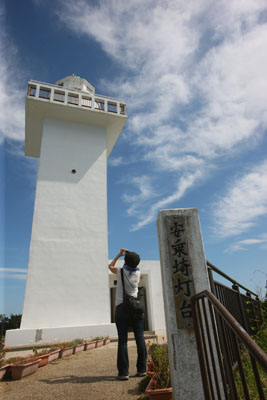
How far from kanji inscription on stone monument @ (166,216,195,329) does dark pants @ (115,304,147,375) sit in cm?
104

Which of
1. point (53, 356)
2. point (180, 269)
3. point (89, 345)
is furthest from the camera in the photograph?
point (89, 345)

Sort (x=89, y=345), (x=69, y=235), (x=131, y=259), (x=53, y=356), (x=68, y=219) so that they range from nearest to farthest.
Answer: (x=131, y=259) → (x=53, y=356) → (x=89, y=345) → (x=69, y=235) → (x=68, y=219)

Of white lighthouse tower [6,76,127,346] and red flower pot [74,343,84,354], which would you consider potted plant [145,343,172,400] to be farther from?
white lighthouse tower [6,76,127,346]

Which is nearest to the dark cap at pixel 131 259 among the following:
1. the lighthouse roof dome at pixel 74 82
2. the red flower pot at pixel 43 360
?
the red flower pot at pixel 43 360

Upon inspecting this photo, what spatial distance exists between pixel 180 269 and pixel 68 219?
7288 mm

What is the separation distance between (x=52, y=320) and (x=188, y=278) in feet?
22.0

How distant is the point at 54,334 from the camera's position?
7.37 meters

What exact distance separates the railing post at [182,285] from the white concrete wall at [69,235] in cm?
653

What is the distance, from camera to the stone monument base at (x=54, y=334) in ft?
23.1

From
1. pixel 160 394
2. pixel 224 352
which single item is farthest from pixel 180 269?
pixel 160 394

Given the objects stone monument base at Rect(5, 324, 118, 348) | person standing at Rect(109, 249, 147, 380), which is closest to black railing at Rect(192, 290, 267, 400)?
person standing at Rect(109, 249, 147, 380)

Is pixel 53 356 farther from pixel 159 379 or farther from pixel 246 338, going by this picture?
pixel 246 338

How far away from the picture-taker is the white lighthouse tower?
7.88 meters

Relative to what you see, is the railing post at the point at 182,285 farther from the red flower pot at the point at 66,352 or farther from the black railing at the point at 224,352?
the red flower pot at the point at 66,352
